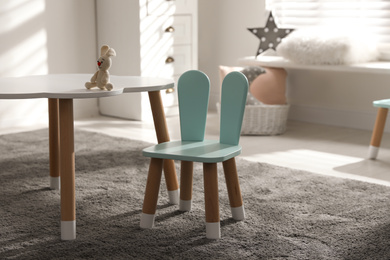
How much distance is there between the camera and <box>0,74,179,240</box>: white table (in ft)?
6.35

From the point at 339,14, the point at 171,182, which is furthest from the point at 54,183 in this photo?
the point at 339,14

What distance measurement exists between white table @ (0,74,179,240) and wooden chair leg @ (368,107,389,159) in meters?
1.27

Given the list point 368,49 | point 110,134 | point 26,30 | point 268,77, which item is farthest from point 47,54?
point 368,49

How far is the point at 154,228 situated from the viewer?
210 centimetres

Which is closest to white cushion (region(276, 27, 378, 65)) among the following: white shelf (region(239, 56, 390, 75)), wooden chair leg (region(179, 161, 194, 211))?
white shelf (region(239, 56, 390, 75))

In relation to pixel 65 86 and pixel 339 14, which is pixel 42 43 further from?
pixel 65 86

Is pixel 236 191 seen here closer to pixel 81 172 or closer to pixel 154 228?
pixel 154 228

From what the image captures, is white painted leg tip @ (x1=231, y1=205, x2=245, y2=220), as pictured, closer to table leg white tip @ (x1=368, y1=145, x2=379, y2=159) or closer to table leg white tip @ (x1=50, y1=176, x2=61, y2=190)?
table leg white tip @ (x1=50, y1=176, x2=61, y2=190)

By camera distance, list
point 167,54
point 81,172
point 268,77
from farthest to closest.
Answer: point 167,54
point 268,77
point 81,172

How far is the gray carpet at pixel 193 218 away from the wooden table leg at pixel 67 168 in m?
0.06

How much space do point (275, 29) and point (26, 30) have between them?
1.67 metres

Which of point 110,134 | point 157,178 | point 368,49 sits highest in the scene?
point 368,49

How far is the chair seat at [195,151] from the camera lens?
6.36 ft

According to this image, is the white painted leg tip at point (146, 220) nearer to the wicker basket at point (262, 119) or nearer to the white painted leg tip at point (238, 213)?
the white painted leg tip at point (238, 213)
